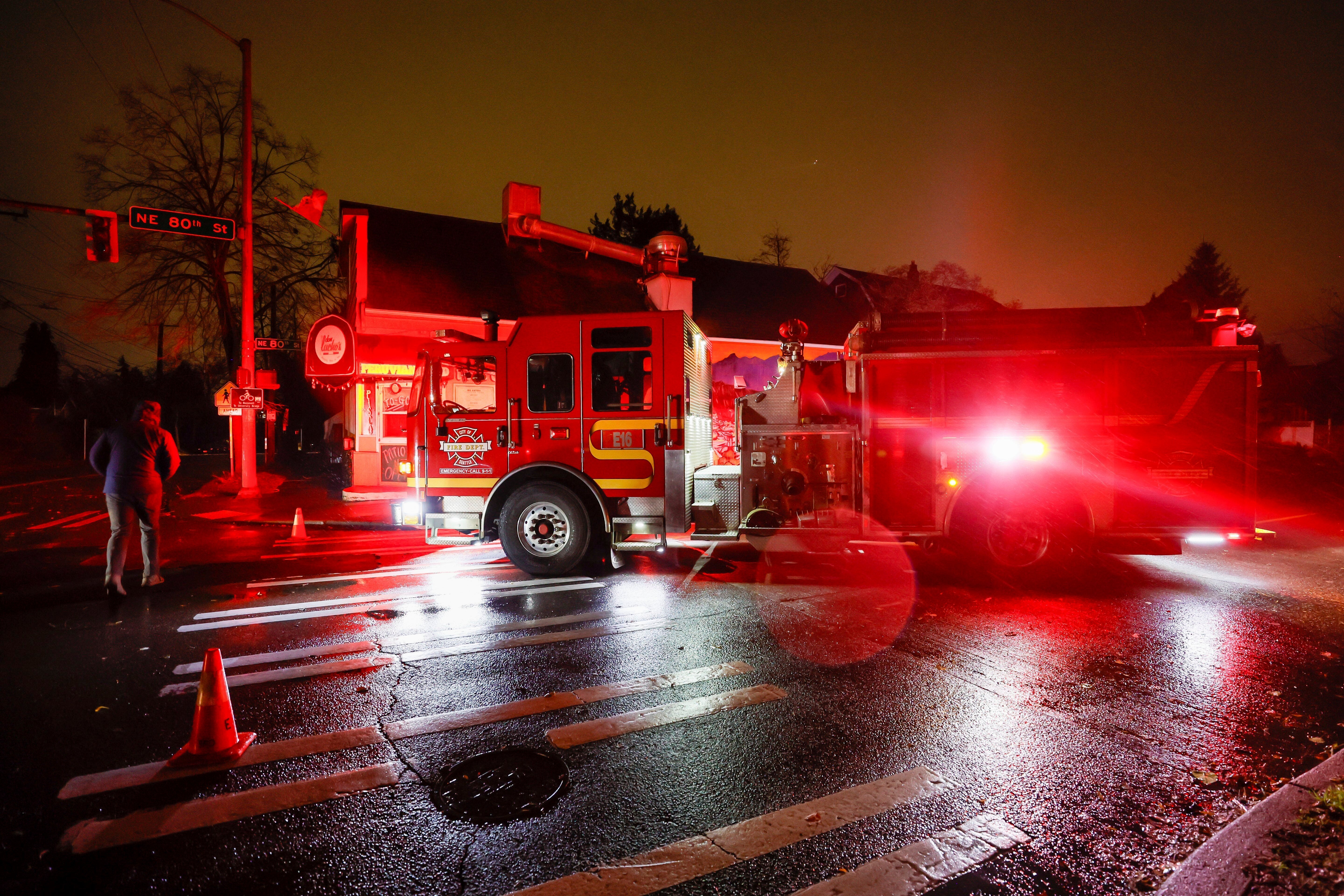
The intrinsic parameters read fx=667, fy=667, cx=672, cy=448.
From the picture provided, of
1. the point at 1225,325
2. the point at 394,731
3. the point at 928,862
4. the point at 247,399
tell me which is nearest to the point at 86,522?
the point at 247,399

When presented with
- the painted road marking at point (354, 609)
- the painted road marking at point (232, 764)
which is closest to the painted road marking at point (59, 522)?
the painted road marking at point (354, 609)

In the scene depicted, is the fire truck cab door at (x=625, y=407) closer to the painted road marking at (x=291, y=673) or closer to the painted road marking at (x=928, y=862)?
the painted road marking at (x=291, y=673)

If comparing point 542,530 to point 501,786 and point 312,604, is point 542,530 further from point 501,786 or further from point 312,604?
point 501,786

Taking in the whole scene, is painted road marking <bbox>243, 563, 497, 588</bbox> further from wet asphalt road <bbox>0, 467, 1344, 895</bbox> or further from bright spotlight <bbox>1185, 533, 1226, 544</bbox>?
bright spotlight <bbox>1185, 533, 1226, 544</bbox>

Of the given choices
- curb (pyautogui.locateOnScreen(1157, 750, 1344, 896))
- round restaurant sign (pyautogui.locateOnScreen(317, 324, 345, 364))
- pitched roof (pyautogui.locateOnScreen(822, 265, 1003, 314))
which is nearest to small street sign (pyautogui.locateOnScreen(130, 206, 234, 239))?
round restaurant sign (pyautogui.locateOnScreen(317, 324, 345, 364))

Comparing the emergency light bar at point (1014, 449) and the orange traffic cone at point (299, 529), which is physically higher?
the emergency light bar at point (1014, 449)

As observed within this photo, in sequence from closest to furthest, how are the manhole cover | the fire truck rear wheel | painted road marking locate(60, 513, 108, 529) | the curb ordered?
the curb < the manhole cover < the fire truck rear wheel < painted road marking locate(60, 513, 108, 529)

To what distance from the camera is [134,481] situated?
6.99 meters

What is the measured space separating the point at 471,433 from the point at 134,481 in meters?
3.42

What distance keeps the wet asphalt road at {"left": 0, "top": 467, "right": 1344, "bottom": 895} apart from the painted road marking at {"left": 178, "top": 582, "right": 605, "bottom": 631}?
10 centimetres

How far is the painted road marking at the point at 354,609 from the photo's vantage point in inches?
237

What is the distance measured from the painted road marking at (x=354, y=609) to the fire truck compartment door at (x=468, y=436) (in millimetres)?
1325

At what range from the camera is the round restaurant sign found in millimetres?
16094

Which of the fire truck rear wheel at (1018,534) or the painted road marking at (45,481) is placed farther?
the painted road marking at (45,481)
